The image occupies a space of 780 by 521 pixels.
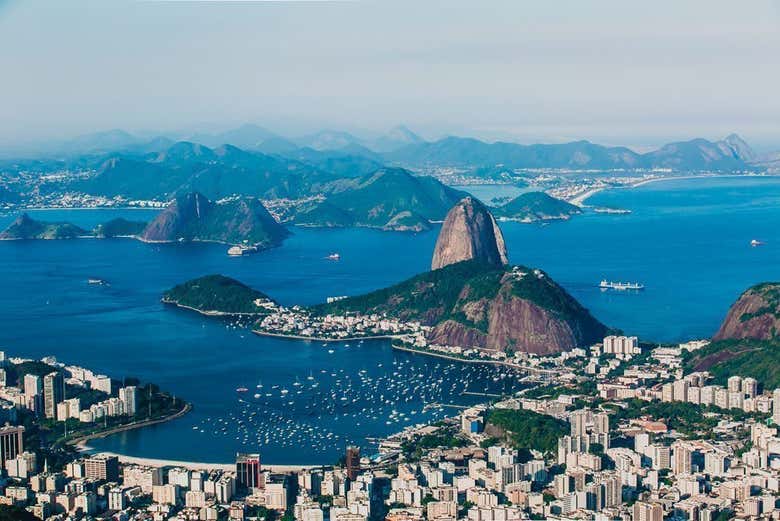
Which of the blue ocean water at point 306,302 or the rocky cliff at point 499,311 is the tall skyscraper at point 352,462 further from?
the rocky cliff at point 499,311

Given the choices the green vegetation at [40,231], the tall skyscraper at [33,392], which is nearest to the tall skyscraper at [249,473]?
the tall skyscraper at [33,392]

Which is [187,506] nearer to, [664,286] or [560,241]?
[664,286]

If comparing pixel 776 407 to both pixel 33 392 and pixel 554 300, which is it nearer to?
pixel 554 300

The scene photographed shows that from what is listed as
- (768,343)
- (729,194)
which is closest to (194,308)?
(768,343)

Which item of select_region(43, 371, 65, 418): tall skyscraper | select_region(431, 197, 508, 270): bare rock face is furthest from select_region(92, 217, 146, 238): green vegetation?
select_region(43, 371, 65, 418): tall skyscraper

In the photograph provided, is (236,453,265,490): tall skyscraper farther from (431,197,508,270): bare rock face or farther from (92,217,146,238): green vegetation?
(92,217,146,238): green vegetation

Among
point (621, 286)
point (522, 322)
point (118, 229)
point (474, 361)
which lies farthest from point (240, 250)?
point (474, 361)

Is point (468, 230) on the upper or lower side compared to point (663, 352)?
upper
